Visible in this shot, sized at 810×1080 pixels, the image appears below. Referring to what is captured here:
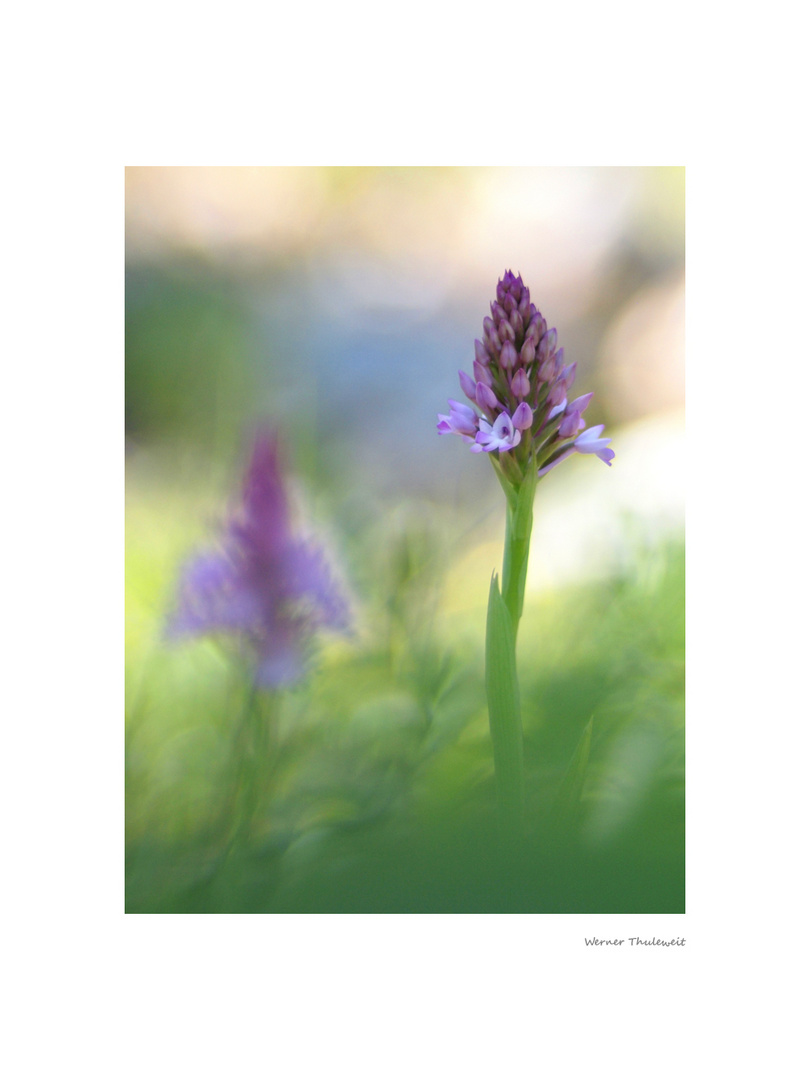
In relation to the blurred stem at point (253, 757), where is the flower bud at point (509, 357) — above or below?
above

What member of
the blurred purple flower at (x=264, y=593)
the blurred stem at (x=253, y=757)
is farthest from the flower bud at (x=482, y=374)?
the blurred stem at (x=253, y=757)

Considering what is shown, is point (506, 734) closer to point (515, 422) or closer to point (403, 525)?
point (403, 525)

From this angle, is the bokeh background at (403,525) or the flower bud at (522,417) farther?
the bokeh background at (403,525)

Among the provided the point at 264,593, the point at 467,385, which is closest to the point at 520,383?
the point at 467,385

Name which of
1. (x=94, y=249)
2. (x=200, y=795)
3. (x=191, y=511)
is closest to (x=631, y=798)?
(x=200, y=795)

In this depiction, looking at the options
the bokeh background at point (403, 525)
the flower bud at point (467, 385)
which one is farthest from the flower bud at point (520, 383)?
the bokeh background at point (403, 525)

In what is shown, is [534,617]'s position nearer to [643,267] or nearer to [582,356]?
[582,356]

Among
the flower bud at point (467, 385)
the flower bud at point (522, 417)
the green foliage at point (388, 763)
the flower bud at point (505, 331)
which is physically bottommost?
the green foliage at point (388, 763)

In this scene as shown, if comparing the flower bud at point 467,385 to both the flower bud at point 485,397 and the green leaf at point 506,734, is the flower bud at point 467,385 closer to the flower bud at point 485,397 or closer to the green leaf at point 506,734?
the flower bud at point 485,397

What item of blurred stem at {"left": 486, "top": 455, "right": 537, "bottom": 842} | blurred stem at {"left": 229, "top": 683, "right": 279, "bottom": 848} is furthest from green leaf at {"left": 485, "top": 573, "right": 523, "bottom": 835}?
blurred stem at {"left": 229, "top": 683, "right": 279, "bottom": 848}

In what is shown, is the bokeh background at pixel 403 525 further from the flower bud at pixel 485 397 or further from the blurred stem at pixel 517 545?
the flower bud at pixel 485 397
